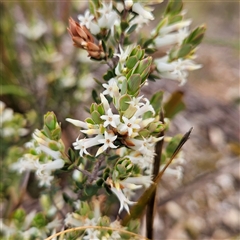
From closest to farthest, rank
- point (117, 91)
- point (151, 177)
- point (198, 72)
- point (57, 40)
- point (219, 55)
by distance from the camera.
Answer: point (117, 91), point (151, 177), point (57, 40), point (198, 72), point (219, 55)

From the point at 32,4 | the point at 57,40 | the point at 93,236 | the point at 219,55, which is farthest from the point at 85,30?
the point at 219,55

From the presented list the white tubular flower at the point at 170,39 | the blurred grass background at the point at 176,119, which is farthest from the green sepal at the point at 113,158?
the blurred grass background at the point at 176,119

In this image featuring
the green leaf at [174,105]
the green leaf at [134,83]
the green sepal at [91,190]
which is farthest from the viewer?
the green leaf at [174,105]

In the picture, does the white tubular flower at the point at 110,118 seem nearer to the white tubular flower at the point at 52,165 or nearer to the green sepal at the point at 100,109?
the green sepal at the point at 100,109

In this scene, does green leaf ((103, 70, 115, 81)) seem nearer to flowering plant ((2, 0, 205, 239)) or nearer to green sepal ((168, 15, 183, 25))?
flowering plant ((2, 0, 205, 239))

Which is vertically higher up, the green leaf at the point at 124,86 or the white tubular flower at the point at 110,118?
the green leaf at the point at 124,86

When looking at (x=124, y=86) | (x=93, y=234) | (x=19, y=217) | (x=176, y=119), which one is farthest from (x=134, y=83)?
(x=176, y=119)

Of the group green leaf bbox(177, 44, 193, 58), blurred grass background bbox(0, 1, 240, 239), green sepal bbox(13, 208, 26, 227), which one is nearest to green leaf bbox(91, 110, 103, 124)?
green leaf bbox(177, 44, 193, 58)

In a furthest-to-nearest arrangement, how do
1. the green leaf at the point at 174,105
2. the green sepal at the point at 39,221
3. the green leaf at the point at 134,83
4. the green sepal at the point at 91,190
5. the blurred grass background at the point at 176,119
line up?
the blurred grass background at the point at 176,119, the green leaf at the point at 174,105, the green sepal at the point at 39,221, the green sepal at the point at 91,190, the green leaf at the point at 134,83

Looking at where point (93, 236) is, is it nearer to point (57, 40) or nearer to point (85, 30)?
point (85, 30)
